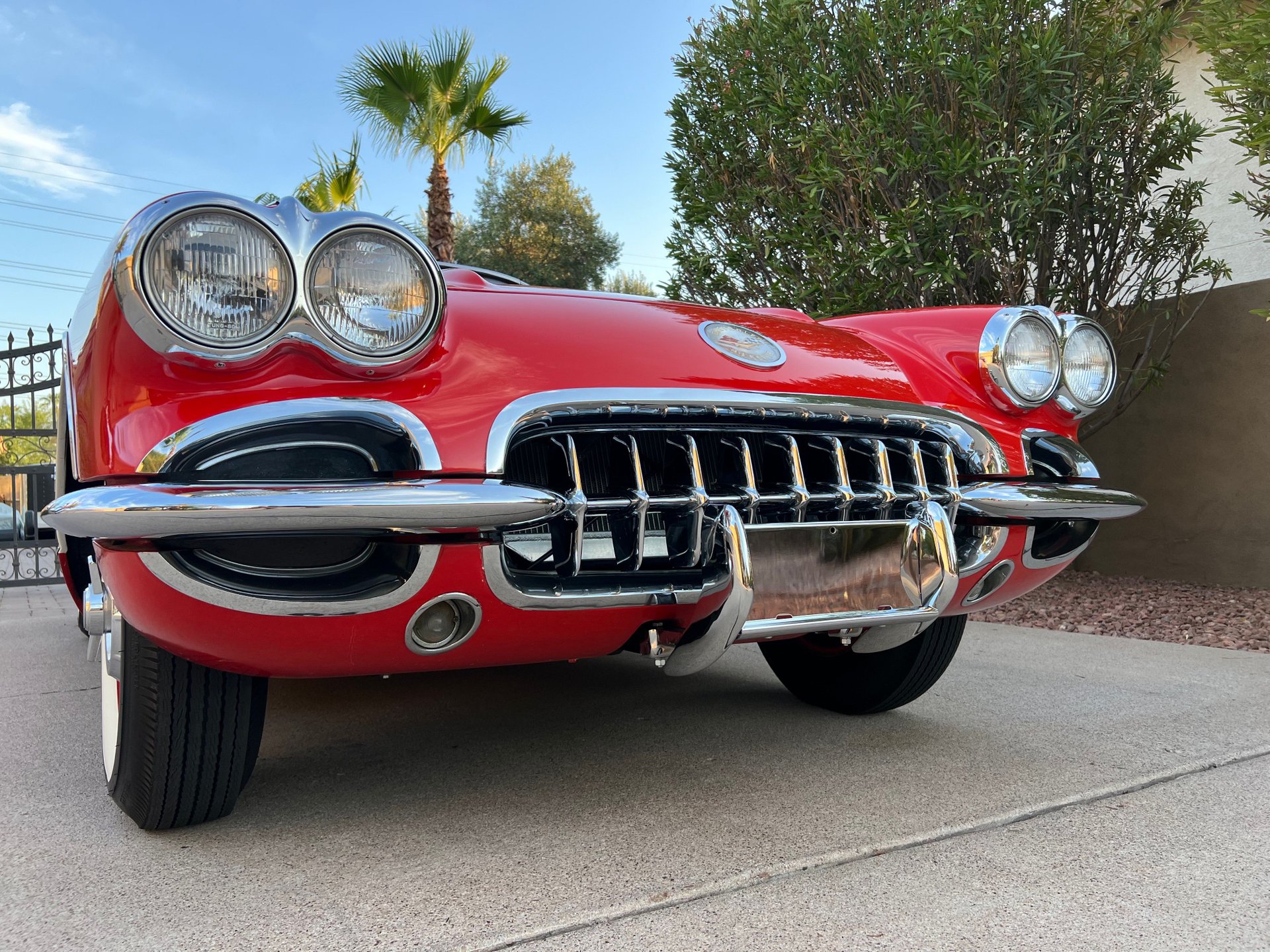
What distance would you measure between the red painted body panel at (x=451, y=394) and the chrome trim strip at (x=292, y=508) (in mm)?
57

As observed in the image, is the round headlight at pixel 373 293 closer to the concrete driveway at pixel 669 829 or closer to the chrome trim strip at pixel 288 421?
the chrome trim strip at pixel 288 421

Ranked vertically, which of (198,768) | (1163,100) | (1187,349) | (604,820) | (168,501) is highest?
(1163,100)

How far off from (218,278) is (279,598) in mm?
508

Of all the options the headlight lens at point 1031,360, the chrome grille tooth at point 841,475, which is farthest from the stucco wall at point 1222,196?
the chrome grille tooth at point 841,475

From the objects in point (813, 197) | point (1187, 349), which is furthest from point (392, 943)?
point (1187, 349)

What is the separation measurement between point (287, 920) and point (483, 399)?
0.86m

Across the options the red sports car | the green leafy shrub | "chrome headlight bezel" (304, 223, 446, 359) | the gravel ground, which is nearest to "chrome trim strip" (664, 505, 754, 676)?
the red sports car

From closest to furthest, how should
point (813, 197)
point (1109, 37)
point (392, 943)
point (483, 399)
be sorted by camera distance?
point (392, 943) < point (483, 399) < point (1109, 37) < point (813, 197)

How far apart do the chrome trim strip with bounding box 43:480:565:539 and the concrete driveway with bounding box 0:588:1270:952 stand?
1.95 feet

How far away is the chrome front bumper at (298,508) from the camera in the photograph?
4.38 feet

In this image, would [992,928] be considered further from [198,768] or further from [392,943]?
[198,768]

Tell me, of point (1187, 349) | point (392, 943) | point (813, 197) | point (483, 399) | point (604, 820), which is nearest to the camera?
point (392, 943)

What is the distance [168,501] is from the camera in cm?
133

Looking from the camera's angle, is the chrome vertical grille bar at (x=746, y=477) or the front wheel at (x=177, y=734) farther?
the chrome vertical grille bar at (x=746, y=477)
